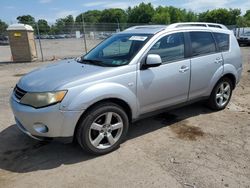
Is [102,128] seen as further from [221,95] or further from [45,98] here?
[221,95]

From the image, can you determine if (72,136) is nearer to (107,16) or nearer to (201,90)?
(201,90)

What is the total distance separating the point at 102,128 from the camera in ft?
11.9

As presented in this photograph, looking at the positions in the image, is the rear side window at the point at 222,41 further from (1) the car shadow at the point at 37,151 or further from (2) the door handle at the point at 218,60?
(1) the car shadow at the point at 37,151

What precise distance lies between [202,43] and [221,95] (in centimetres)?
122

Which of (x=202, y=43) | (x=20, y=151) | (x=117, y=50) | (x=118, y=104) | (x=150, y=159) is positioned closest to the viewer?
(x=150, y=159)

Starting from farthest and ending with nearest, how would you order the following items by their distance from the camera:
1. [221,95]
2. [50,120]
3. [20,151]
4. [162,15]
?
[162,15]
[221,95]
[20,151]
[50,120]

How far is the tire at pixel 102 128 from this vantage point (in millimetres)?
3439

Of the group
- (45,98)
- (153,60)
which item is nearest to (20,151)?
(45,98)

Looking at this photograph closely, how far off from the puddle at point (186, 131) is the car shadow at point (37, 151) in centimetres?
19

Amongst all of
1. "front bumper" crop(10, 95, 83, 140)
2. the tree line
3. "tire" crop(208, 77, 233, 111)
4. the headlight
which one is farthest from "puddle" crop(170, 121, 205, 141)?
the tree line

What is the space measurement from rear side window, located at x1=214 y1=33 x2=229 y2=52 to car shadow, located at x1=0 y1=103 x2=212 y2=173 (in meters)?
1.67

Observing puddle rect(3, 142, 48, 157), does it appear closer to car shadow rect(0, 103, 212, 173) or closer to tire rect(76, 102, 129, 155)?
car shadow rect(0, 103, 212, 173)

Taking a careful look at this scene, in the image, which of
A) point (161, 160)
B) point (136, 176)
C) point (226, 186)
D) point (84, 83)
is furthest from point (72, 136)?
point (226, 186)

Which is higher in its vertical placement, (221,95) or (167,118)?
(221,95)
